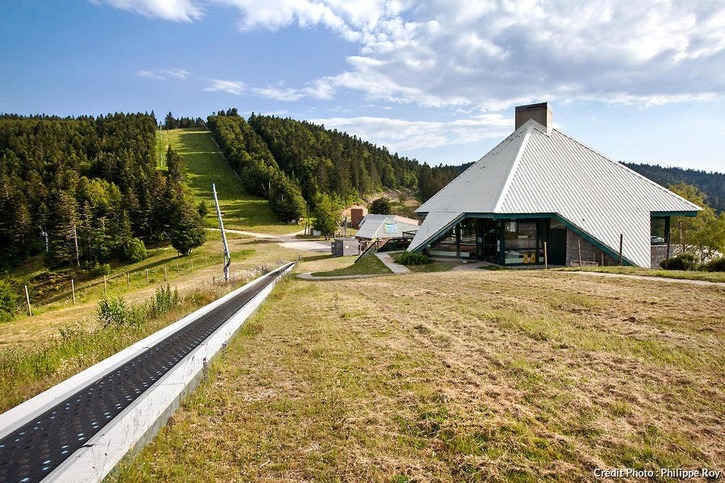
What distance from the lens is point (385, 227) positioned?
1996 inches

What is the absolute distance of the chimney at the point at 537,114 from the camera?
30.6 meters

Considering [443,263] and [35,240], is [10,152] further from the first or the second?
[443,263]

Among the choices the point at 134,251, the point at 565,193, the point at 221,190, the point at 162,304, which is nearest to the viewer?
the point at 162,304

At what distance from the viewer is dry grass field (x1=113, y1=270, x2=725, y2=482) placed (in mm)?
4305

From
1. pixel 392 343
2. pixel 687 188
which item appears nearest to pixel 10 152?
pixel 392 343

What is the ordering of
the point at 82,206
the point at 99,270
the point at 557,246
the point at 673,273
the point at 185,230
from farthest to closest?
the point at 82,206 → the point at 185,230 → the point at 99,270 → the point at 557,246 → the point at 673,273

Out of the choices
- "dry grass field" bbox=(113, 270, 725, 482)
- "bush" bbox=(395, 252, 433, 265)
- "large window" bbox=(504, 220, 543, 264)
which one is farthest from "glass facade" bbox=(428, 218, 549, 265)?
"dry grass field" bbox=(113, 270, 725, 482)

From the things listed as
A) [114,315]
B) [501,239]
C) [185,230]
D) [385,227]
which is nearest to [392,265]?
[501,239]

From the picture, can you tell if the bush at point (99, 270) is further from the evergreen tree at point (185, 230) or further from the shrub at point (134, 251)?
the evergreen tree at point (185, 230)

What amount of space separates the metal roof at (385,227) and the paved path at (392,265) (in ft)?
45.7

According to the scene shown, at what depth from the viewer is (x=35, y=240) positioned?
61344 millimetres

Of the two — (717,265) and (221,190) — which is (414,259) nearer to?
(717,265)

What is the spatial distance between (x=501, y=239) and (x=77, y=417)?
76.1 ft

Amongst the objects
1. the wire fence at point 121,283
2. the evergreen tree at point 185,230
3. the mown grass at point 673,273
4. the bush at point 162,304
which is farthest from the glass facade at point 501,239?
the evergreen tree at point 185,230
